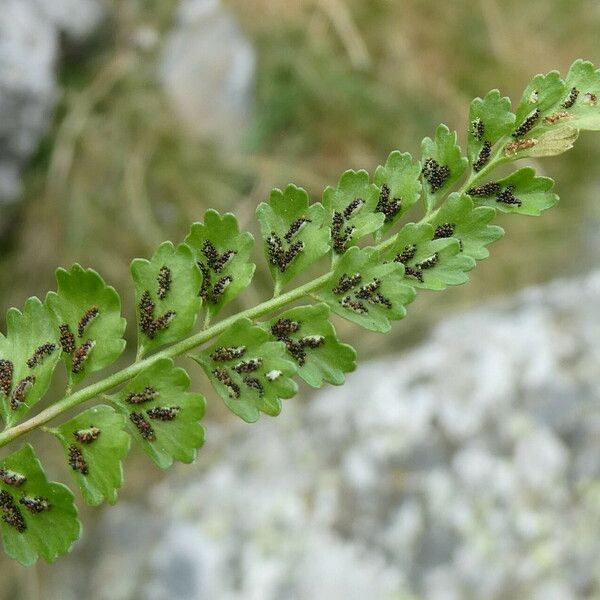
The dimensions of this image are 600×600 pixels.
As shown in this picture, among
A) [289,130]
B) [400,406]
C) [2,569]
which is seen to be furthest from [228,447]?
[289,130]

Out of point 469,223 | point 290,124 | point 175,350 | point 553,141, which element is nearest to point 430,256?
point 469,223

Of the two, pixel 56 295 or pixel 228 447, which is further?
pixel 228 447

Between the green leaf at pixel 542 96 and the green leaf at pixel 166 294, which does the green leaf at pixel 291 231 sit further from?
the green leaf at pixel 542 96

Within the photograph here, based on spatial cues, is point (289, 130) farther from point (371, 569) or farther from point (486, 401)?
point (371, 569)

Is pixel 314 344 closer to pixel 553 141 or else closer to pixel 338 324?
pixel 553 141

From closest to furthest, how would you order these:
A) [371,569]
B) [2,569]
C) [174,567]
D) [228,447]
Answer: [371,569] → [174,567] → [2,569] → [228,447]

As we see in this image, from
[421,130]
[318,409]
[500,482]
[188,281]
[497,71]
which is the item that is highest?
[497,71]

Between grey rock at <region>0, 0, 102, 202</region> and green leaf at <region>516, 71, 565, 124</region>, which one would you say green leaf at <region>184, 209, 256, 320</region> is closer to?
green leaf at <region>516, 71, 565, 124</region>
